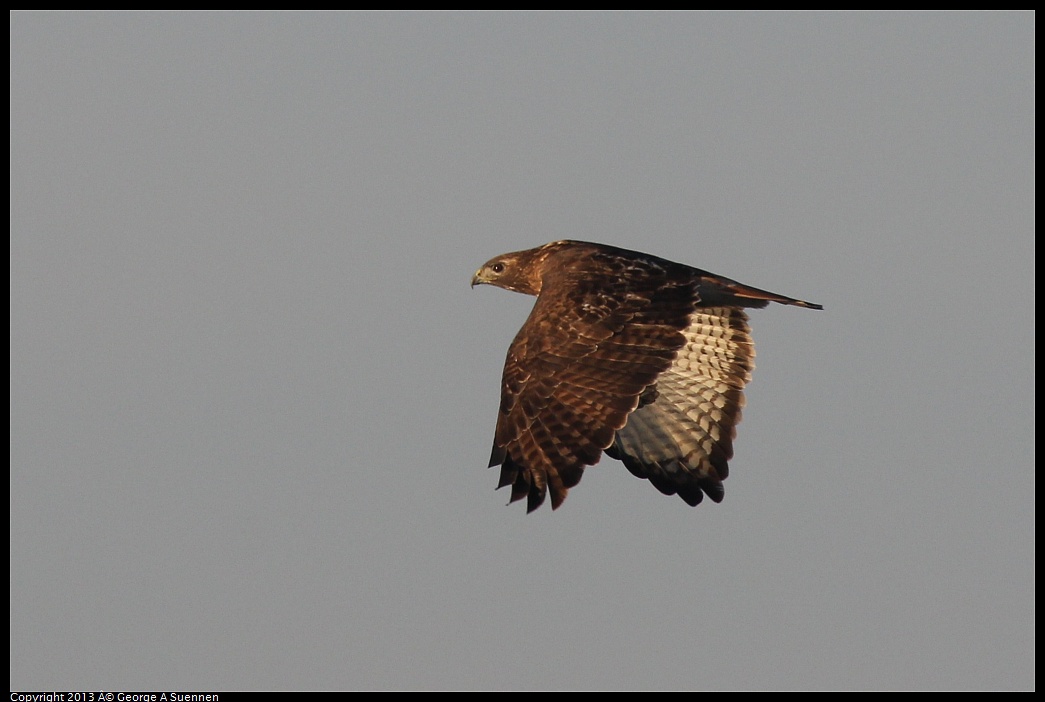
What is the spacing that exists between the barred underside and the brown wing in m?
1.42

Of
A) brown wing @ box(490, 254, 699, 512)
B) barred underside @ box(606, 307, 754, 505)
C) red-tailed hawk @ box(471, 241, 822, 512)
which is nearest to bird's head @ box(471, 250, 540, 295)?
red-tailed hawk @ box(471, 241, 822, 512)

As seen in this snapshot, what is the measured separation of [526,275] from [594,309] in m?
3.01

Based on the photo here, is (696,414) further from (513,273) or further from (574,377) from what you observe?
(574,377)

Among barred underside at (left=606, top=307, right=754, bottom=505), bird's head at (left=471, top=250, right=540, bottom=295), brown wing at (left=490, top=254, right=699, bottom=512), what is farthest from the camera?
bird's head at (left=471, top=250, right=540, bottom=295)

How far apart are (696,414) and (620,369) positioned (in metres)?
2.63

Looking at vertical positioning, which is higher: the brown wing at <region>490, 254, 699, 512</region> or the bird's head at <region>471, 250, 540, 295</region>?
the bird's head at <region>471, 250, 540, 295</region>

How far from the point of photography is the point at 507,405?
15.2 meters

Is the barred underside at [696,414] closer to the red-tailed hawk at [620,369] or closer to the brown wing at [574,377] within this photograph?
the red-tailed hawk at [620,369]

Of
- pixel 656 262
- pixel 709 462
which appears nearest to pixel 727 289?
pixel 656 262

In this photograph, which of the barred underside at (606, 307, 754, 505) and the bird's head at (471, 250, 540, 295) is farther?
the bird's head at (471, 250, 540, 295)

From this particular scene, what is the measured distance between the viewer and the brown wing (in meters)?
14.9

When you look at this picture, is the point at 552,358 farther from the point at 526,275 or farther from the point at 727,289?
the point at 526,275

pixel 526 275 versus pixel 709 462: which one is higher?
pixel 526 275

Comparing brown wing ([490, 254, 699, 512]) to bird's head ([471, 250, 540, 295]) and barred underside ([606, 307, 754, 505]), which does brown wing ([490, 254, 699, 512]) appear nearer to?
barred underside ([606, 307, 754, 505])
